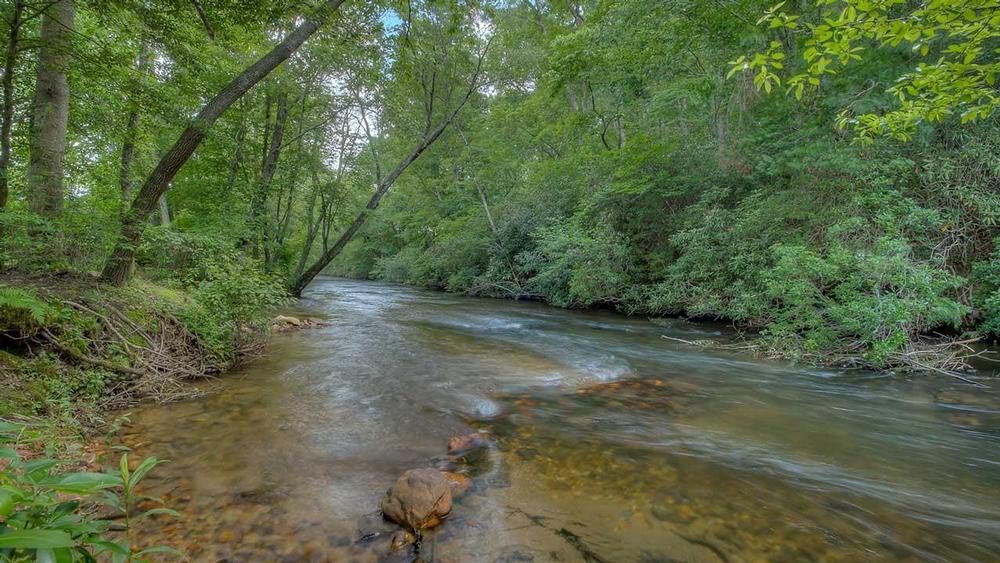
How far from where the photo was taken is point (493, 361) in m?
6.71

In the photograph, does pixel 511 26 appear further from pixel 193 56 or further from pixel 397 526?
pixel 397 526

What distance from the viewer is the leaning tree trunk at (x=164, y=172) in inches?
201

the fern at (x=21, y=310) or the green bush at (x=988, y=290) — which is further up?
the green bush at (x=988, y=290)

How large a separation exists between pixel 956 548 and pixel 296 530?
3977 mm

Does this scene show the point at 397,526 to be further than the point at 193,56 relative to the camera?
No

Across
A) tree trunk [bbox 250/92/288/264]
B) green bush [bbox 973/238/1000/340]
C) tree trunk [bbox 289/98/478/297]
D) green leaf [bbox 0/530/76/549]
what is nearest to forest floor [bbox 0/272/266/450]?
green leaf [bbox 0/530/76/549]

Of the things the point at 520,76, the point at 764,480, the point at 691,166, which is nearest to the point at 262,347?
the point at 764,480

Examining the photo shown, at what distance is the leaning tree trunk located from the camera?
509 cm

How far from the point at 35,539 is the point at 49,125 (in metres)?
7.16

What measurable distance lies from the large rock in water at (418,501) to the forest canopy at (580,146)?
11.6 feet

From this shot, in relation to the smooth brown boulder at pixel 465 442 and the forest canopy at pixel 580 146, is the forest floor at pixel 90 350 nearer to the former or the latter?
the forest canopy at pixel 580 146

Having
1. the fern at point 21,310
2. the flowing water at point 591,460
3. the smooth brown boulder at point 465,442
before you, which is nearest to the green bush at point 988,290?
the flowing water at point 591,460

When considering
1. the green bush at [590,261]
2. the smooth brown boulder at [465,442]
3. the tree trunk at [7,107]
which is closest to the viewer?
the smooth brown boulder at [465,442]

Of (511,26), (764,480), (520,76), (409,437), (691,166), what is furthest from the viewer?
(511,26)
